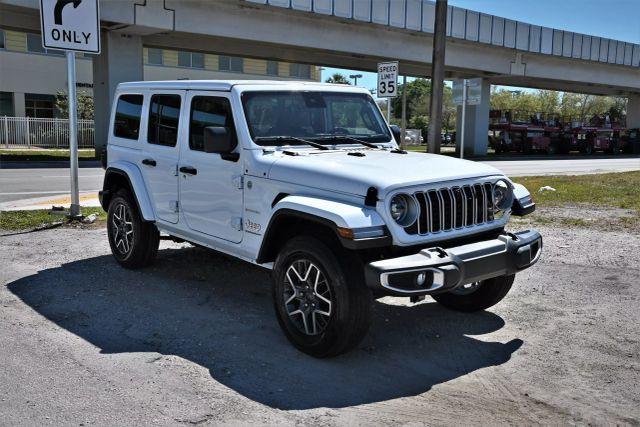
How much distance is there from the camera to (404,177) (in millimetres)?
4504

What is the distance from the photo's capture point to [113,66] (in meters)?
23.6

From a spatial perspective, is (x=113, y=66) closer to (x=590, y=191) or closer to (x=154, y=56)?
(x=590, y=191)

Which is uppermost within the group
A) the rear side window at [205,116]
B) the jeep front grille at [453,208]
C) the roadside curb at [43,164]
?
the rear side window at [205,116]

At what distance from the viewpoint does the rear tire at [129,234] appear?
6.78m

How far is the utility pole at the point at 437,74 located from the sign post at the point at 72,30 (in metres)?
7.61

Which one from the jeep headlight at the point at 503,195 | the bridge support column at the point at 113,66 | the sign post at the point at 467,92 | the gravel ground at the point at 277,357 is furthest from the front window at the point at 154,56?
the jeep headlight at the point at 503,195

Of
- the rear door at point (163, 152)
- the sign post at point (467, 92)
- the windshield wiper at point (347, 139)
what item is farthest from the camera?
the sign post at point (467, 92)

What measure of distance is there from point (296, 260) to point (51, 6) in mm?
6955

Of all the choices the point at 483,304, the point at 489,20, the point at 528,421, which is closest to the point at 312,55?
the point at 489,20

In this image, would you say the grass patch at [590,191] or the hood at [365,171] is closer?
the hood at [365,171]

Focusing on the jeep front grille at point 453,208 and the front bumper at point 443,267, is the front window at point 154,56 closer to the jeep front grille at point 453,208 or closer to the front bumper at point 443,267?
the jeep front grille at point 453,208

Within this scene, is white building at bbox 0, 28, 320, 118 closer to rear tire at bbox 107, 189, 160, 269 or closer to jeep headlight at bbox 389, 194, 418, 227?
rear tire at bbox 107, 189, 160, 269

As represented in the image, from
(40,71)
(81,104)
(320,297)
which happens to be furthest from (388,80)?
(40,71)

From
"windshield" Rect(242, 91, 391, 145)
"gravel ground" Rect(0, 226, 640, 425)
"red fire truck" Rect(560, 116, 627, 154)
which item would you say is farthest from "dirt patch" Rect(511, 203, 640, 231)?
"red fire truck" Rect(560, 116, 627, 154)
